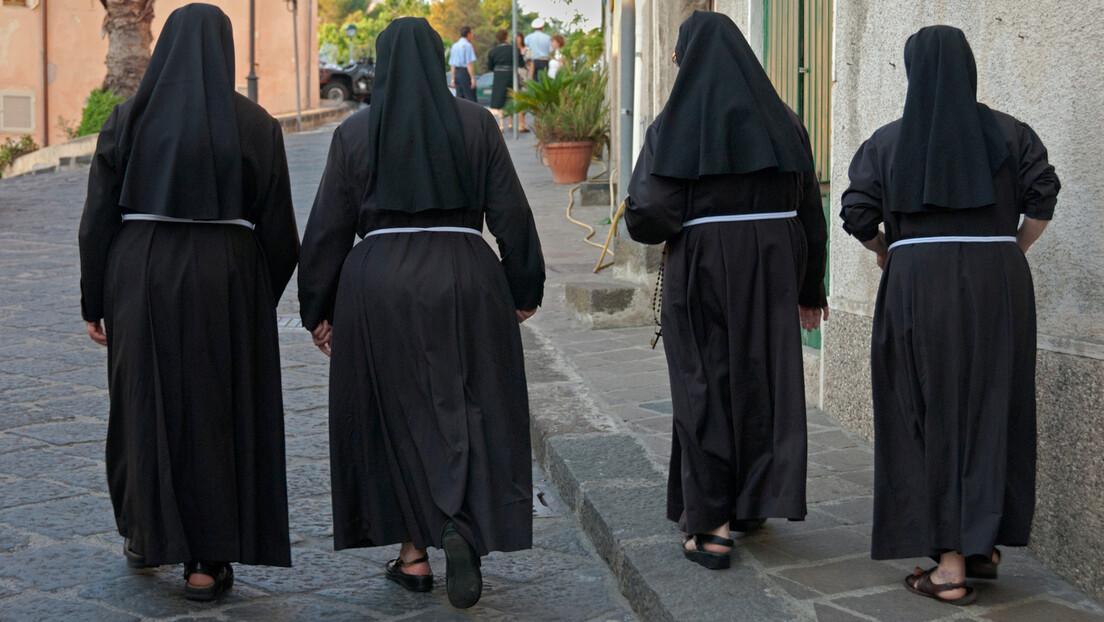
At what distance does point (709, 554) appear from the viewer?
3.88 meters

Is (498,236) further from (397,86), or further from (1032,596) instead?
(1032,596)

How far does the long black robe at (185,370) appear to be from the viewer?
386 cm

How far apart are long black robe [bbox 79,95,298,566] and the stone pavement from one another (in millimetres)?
207

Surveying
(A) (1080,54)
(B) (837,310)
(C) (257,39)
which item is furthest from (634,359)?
(C) (257,39)

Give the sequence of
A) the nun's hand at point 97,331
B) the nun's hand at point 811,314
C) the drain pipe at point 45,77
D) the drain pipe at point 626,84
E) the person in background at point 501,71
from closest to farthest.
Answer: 1. the nun's hand at point 97,331
2. the nun's hand at point 811,314
3. the drain pipe at point 626,84
4. the person in background at point 501,71
5. the drain pipe at point 45,77

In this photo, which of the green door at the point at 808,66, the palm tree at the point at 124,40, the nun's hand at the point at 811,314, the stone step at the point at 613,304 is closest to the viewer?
the nun's hand at the point at 811,314

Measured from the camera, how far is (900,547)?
3658 mm

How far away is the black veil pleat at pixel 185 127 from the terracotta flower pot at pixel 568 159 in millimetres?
12111

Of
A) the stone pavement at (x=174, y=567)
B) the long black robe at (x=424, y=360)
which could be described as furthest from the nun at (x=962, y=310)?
the long black robe at (x=424, y=360)

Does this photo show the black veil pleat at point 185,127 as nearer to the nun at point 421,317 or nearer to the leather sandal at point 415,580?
the nun at point 421,317

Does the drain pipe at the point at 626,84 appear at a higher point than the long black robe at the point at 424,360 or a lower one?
higher

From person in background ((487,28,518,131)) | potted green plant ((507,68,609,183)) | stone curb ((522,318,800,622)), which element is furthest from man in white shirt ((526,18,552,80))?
stone curb ((522,318,800,622))

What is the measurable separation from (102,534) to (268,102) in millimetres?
27688

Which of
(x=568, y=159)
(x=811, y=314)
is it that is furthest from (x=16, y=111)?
(x=811, y=314)
